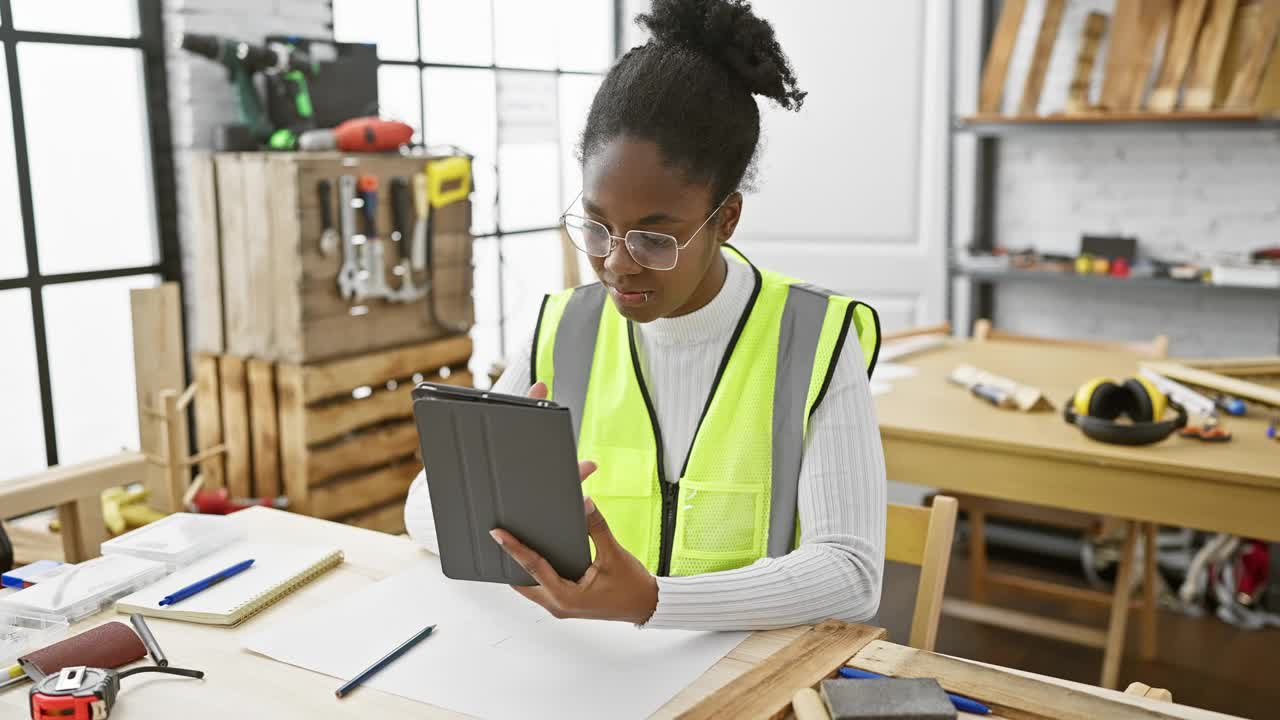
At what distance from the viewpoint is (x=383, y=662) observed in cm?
113

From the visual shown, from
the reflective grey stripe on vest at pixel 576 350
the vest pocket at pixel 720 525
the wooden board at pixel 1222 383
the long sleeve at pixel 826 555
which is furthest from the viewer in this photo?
the wooden board at pixel 1222 383

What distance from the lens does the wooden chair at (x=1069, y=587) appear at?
271cm

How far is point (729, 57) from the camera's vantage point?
4.58 ft

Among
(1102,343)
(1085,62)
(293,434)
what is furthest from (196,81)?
(1085,62)

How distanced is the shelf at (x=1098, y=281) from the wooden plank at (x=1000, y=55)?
61 cm

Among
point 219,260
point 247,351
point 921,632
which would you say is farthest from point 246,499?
point 921,632

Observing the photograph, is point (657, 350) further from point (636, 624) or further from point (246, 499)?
point (246, 499)

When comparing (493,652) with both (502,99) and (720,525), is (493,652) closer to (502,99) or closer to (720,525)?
(720,525)

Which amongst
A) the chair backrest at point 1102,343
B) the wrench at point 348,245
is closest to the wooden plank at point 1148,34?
the chair backrest at point 1102,343

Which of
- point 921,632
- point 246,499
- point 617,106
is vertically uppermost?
point 617,106

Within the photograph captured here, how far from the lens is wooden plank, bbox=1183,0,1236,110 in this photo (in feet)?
12.8

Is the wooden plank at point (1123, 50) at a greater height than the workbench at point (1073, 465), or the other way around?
the wooden plank at point (1123, 50)

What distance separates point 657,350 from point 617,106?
338 millimetres

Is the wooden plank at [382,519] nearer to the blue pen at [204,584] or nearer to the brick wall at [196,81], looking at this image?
the brick wall at [196,81]
